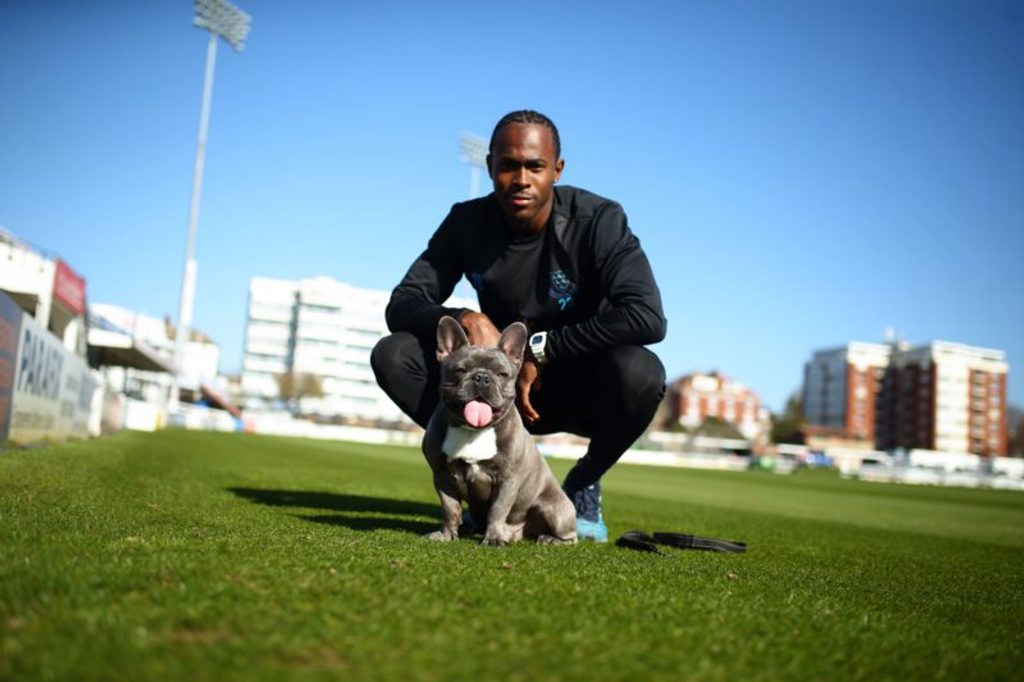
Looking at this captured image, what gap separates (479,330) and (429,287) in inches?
34.6

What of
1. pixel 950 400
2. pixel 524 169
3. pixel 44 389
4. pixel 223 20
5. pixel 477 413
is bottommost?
pixel 44 389

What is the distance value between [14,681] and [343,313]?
449 feet

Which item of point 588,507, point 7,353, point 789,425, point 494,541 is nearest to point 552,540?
point 494,541

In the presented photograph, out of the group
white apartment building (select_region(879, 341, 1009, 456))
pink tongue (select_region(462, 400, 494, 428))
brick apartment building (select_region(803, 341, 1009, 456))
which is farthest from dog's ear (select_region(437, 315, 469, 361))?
white apartment building (select_region(879, 341, 1009, 456))

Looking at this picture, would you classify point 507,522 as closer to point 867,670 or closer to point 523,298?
point 523,298

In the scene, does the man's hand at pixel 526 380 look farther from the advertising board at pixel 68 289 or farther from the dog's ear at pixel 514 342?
the advertising board at pixel 68 289

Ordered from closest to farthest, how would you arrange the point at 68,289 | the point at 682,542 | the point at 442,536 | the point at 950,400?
the point at 442,536, the point at 682,542, the point at 68,289, the point at 950,400

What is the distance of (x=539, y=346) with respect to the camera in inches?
169

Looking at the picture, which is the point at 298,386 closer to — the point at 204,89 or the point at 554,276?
the point at 204,89

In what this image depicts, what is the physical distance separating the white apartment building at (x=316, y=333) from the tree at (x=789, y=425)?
61.6 metres

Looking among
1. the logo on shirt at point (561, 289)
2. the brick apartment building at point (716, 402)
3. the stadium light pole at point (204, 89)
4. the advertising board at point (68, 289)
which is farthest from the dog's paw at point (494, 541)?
the brick apartment building at point (716, 402)

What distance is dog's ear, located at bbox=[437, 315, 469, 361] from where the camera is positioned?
3805mm

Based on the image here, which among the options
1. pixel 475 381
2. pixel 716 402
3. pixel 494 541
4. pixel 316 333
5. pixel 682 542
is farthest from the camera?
pixel 716 402

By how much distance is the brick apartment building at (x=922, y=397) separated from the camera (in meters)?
123
